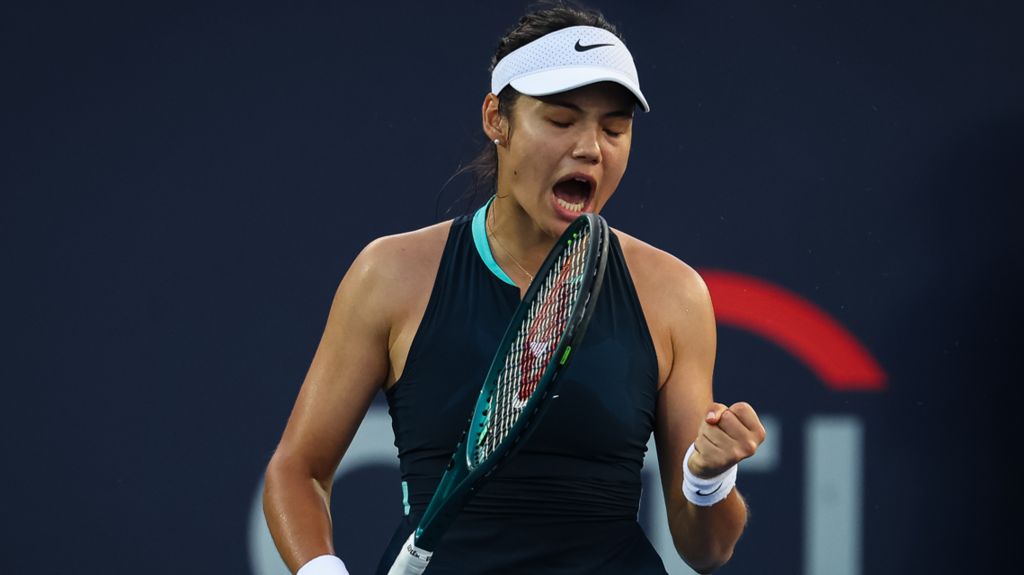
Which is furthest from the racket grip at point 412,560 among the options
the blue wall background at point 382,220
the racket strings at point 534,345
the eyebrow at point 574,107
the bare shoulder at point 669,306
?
the blue wall background at point 382,220

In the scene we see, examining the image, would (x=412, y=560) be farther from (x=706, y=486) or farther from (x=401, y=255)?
(x=401, y=255)

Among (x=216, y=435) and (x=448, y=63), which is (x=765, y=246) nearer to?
(x=448, y=63)

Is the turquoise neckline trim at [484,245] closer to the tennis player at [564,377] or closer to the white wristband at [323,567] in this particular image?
the tennis player at [564,377]

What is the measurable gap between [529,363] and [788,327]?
6.58 ft

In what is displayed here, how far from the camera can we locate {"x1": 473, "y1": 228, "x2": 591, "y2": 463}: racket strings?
1.85 meters

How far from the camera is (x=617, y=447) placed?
2197 mm

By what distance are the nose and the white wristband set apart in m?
0.72

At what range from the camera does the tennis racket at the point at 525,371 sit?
1725 millimetres

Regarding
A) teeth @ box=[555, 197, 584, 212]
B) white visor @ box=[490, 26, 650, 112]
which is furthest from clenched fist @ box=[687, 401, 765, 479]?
white visor @ box=[490, 26, 650, 112]

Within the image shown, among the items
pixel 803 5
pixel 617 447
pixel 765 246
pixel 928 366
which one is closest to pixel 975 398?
pixel 928 366

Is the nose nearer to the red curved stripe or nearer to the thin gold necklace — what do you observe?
the thin gold necklace

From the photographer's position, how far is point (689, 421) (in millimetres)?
2246

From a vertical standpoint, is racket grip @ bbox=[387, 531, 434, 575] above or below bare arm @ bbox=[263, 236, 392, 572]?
below

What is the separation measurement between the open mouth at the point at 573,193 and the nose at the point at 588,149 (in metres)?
0.04
